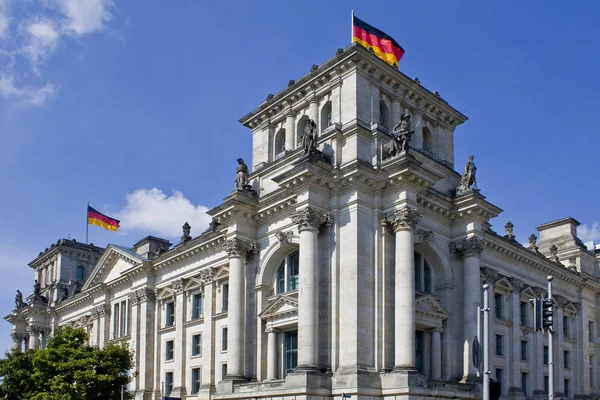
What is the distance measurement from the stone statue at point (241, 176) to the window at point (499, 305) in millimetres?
19559

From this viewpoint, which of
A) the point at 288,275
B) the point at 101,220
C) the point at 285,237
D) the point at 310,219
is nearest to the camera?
the point at 310,219

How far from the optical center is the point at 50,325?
261 feet

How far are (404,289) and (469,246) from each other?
759 centimetres

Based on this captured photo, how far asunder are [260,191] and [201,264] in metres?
9.88

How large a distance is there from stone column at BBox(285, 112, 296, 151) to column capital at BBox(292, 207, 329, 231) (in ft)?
25.6

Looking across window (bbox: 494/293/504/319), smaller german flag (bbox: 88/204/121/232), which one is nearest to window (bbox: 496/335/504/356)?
window (bbox: 494/293/504/319)

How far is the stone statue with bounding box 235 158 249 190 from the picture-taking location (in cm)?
4503

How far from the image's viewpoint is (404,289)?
3672cm

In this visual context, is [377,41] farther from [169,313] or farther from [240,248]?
→ [169,313]

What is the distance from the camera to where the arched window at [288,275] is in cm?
4225

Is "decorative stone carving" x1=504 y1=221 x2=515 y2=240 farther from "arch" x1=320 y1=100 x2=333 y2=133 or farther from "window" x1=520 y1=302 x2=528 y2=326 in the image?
"arch" x1=320 y1=100 x2=333 y2=133

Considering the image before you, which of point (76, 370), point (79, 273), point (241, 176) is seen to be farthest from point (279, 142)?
point (79, 273)

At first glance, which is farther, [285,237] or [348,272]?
[285,237]

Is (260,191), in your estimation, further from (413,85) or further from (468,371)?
(468,371)
